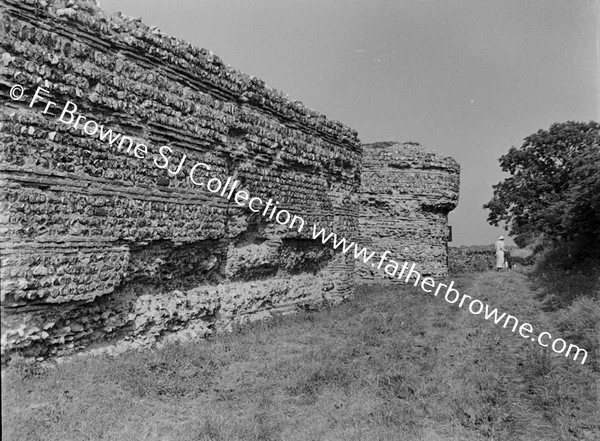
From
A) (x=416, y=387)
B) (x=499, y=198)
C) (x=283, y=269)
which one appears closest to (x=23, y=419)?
(x=416, y=387)

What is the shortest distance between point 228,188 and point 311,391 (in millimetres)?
3262

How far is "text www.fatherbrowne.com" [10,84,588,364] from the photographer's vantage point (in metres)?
4.92

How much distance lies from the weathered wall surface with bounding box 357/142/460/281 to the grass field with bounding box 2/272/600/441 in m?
6.73

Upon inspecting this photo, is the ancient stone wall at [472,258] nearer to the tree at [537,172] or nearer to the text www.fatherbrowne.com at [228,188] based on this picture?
the tree at [537,172]

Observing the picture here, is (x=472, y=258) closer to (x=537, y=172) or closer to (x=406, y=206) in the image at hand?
(x=537, y=172)

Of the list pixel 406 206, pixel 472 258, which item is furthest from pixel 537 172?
pixel 406 206

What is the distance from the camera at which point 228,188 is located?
23.5 ft

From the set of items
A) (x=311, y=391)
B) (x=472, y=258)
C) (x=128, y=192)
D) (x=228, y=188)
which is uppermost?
(x=472, y=258)

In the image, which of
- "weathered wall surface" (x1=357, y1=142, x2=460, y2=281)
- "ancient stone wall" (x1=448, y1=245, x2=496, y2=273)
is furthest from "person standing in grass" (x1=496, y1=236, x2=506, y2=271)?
"weathered wall surface" (x1=357, y1=142, x2=460, y2=281)

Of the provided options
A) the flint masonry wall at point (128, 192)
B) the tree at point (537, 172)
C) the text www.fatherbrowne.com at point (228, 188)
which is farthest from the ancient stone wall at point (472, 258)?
the flint masonry wall at point (128, 192)

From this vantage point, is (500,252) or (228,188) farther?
(500,252)

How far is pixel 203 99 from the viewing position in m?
6.63

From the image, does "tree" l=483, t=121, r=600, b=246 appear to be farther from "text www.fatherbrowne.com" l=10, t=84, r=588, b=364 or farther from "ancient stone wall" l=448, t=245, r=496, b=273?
"text www.fatherbrowne.com" l=10, t=84, r=588, b=364

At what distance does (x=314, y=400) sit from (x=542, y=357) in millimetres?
3235
